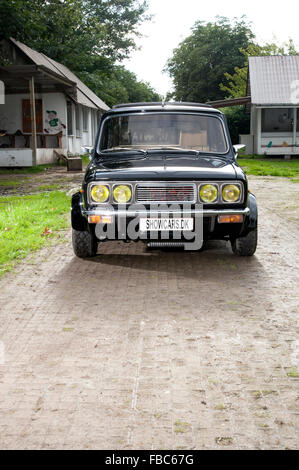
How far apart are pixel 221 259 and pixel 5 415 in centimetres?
421

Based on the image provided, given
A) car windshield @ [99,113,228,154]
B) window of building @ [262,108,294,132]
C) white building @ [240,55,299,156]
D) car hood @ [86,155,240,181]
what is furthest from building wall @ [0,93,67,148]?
car hood @ [86,155,240,181]

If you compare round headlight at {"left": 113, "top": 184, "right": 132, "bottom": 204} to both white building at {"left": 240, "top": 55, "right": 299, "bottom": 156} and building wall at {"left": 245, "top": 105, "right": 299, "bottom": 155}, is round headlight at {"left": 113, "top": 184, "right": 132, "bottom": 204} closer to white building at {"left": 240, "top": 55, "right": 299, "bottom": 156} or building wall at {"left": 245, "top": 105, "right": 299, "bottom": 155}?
white building at {"left": 240, "top": 55, "right": 299, "bottom": 156}

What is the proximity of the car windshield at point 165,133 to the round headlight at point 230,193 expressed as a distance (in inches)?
43.3

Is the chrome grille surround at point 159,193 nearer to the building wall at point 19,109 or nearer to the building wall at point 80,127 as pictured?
the building wall at point 19,109

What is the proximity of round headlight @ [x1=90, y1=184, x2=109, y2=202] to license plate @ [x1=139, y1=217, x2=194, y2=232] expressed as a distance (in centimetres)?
49

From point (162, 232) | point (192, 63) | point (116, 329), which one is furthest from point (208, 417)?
point (192, 63)

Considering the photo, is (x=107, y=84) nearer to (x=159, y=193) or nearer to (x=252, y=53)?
(x=252, y=53)

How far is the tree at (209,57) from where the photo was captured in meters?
62.6

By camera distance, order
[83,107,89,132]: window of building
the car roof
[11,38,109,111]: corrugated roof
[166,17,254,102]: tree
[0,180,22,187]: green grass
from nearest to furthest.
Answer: the car roof < [0,180,22,187]: green grass < [11,38,109,111]: corrugated roof < [83,107,89,132]: window of building < [166,17,254,102]: tree

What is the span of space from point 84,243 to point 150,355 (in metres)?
2.99

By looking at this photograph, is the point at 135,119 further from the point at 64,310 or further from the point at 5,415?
the point at 5,415

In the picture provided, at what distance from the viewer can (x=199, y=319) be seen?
4531 millimetres

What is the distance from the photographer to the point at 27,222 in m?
9.14

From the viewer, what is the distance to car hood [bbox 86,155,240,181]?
240 inches
